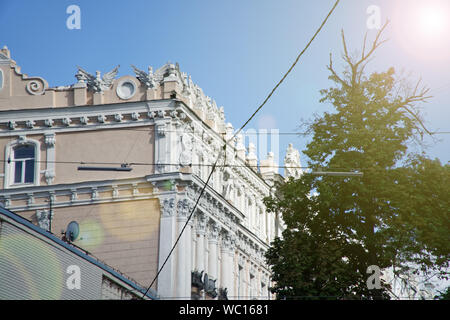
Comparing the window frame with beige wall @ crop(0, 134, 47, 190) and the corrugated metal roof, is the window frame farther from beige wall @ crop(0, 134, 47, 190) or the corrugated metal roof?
the corrugated metal roof

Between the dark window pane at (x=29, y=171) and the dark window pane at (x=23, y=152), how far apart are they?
481 mm

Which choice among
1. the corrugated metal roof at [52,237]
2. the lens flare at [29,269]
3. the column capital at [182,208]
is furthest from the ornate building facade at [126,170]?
the lens flare at [29,269]

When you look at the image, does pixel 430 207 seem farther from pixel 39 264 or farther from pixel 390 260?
pixel 39 264

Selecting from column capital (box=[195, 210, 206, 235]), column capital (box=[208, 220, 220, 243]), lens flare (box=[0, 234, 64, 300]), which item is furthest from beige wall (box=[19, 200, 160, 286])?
lens flare (box=[0, 234, 64, 300])

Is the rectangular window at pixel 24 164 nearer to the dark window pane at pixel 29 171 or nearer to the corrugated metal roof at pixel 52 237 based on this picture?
the dark window pane at pixel 29 171

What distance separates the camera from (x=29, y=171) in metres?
56.8

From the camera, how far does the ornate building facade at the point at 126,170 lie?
174 feet

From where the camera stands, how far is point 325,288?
46219 millimetres

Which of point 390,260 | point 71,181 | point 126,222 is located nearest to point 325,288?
point 390,260

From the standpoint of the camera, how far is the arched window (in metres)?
56.6

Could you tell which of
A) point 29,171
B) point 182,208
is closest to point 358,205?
point 182,208

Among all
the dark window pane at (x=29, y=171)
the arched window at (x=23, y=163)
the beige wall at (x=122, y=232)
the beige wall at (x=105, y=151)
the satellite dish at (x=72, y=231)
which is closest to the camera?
the beige wall at (x=122, y=232)

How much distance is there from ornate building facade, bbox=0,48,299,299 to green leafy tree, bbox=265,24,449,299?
5.85 metres

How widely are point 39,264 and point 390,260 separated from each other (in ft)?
54.3
